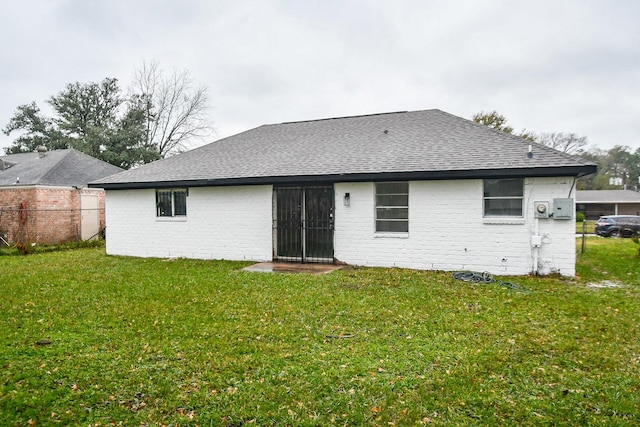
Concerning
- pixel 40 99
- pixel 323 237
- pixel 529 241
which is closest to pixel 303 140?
pixel 323 237

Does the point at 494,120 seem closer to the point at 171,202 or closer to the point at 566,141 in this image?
the point at 566,141

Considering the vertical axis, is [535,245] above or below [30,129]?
below

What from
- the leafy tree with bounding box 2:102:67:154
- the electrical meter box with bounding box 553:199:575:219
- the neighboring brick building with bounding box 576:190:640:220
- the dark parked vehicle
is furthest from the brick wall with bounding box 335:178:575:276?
the neighboring brick building with bounding box 576:190:640:220

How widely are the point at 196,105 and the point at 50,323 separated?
29.3 m

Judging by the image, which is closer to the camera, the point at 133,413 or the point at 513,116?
the point at 133,413

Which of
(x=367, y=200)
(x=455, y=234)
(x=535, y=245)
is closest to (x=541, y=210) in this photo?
(x=535, y=245)

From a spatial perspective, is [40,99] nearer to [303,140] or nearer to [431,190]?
[303,140]

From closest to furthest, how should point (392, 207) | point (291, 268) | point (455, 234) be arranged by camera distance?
point (455, 234) < point (291, 268) < point (392, 207)

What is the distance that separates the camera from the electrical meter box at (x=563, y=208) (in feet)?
24.5

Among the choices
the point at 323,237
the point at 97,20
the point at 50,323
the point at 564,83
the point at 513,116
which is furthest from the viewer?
the point at 513,116

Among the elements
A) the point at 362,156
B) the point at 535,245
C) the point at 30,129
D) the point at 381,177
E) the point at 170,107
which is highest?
the point at 170,107

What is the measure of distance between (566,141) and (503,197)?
42.9 metres

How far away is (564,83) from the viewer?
19844 mm

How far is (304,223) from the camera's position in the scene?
9750mm
